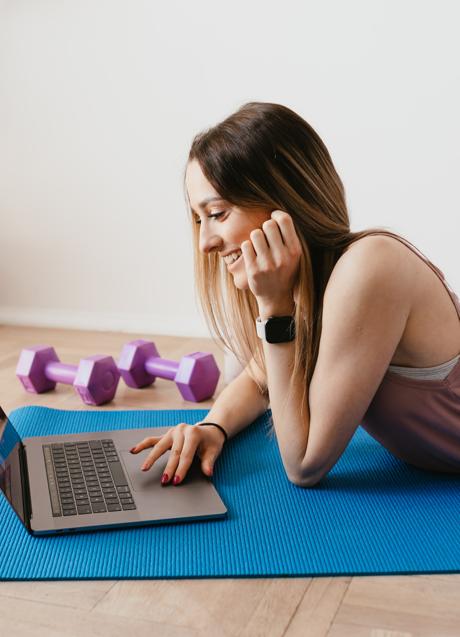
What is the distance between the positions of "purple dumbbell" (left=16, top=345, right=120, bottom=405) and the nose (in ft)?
2.91

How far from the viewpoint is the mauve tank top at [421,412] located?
138 centimetres

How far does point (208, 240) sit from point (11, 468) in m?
0.54

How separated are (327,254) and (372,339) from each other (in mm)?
187

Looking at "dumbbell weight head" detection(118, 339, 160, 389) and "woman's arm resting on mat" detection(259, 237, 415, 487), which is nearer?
"woman's arm resting on mat" detection(259, 237, 415, 487)

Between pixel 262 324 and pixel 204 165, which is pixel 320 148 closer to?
pixel 204 165

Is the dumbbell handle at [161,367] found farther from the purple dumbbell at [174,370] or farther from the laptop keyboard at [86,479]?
the laptop keyboard at [86,479]

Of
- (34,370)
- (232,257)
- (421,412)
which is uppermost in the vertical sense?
(232,257)

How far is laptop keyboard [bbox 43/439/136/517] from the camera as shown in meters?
1.35

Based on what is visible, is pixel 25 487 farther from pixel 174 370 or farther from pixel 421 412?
pixel 174 370

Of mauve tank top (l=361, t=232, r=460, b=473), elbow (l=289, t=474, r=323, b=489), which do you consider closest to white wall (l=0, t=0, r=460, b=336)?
mauve tank top (l=361, t=232, r=460, b=473)

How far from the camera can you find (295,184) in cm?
135

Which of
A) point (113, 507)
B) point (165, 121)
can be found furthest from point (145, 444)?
point (165, 121)

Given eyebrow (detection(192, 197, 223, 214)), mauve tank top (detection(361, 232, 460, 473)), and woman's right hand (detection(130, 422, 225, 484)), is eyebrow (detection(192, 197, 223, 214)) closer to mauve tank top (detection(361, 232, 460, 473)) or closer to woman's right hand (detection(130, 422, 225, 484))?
mauve tank top (detection(361, 232, 460, 473))

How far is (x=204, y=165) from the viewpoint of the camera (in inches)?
53.4
